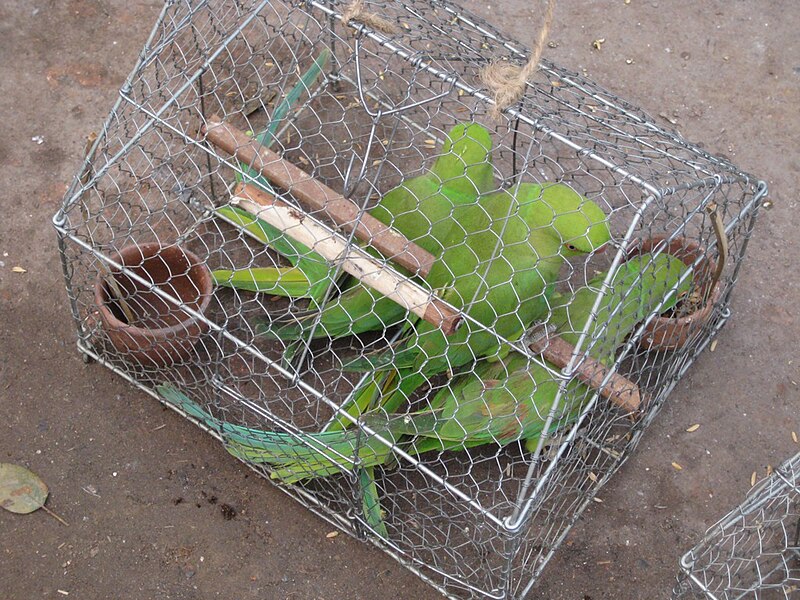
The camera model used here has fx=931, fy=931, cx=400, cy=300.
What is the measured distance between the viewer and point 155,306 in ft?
9.75

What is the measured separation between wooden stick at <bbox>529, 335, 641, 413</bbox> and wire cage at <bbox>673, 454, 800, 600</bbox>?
401mm

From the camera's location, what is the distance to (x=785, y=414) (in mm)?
3027

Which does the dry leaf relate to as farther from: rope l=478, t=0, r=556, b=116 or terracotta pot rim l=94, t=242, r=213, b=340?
rope l=478, t=0, r=556, b=116

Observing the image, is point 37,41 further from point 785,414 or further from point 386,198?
point 785,414

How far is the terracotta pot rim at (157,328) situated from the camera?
8.88 ft

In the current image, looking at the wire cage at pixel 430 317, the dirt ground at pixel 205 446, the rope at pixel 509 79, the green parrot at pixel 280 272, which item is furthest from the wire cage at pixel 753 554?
the green parrot at pixel 280 272

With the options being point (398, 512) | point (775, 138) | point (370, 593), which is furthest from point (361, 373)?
point (775, 138)

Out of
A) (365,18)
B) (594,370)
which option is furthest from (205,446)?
(365,18)

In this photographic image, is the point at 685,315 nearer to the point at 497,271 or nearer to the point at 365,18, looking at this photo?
the point at 497,271

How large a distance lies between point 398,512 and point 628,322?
867mm

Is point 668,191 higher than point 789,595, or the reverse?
point 668,191

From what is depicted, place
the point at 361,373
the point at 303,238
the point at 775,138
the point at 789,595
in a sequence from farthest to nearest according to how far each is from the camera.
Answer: the point at 775,138 → the point at 361,373 → the point at 789,595 → the point at 303,238

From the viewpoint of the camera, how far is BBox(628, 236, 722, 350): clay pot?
283 cm

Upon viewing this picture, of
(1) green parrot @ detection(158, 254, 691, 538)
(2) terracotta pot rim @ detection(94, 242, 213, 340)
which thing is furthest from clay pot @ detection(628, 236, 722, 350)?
(2) terracotta pot rim @ detection(94, 242, 213, 340)
